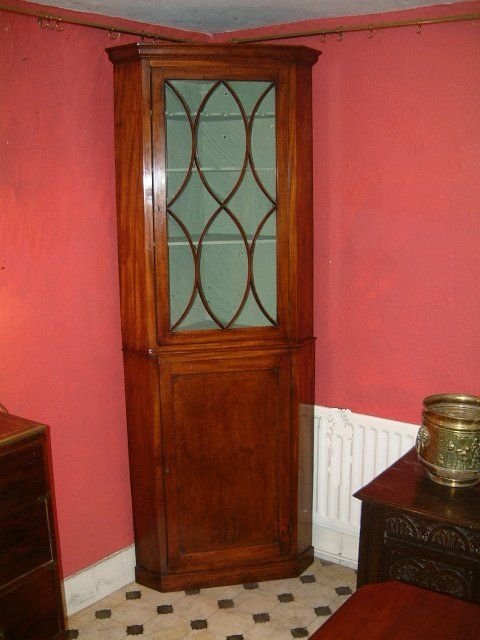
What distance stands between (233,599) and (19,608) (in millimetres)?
1066

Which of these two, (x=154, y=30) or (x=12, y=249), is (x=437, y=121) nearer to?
(x=154, y=30)

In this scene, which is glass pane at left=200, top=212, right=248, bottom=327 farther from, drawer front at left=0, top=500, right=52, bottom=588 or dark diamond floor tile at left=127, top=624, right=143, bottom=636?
dark diamond floor tile at left=127, top=624, right=143, bottom=636

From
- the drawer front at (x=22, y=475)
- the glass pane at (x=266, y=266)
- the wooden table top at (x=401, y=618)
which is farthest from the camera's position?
the glass pane at (x=266, y=266)

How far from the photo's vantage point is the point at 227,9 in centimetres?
265

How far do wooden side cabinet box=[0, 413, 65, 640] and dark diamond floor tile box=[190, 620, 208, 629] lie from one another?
68 centimetres

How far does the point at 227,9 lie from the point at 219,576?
2384mm

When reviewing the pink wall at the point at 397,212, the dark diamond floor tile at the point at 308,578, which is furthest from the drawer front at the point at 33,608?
the pink wall at the point at 397,212

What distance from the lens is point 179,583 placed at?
9.80 feet

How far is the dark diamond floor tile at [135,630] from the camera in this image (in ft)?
8.94

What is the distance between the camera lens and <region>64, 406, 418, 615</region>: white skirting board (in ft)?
9.59

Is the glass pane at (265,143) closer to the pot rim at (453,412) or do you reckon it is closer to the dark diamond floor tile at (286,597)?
the pot rim at (453,412)

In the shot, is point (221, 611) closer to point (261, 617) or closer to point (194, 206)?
point (261, 617)

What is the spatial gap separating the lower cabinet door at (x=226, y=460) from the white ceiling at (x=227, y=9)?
1392mm

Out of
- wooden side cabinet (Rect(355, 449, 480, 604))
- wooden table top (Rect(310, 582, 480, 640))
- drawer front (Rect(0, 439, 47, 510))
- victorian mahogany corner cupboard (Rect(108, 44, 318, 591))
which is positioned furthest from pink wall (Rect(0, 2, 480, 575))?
wooden table top (Rect(310, 582, 480, 640))
